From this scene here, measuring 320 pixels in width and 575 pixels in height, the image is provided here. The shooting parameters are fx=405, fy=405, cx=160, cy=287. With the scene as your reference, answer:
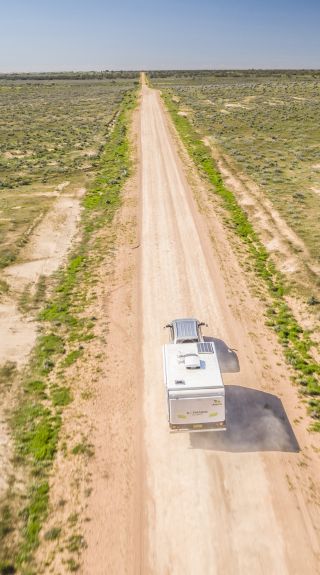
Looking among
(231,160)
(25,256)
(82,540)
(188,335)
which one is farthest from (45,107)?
(82,540)

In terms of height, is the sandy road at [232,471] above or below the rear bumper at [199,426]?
below

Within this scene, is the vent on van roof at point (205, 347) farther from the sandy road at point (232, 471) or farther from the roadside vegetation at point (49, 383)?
the roadside vegetation at point (49, 383)

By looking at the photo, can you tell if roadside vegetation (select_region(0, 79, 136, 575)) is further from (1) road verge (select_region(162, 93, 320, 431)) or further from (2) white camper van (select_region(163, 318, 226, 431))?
(1) road verge (select_region(162, 93, 320, 431))

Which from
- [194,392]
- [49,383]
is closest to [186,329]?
[194,392]

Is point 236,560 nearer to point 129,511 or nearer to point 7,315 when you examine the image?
point 129,511

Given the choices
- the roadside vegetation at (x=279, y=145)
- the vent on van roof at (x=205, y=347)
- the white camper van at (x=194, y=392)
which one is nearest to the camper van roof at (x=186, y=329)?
the vent on van roof at (x=205, y=347)

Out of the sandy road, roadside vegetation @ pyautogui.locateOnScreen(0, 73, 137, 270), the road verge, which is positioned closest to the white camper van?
the sandy road

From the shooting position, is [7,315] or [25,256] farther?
[25,256]

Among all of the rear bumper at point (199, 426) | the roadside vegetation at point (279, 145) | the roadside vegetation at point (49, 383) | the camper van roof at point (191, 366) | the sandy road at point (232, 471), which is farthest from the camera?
the roadside vegetation at point (279, 145)
